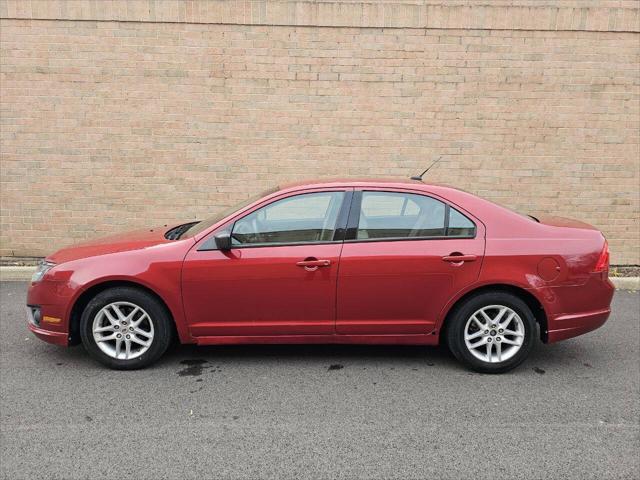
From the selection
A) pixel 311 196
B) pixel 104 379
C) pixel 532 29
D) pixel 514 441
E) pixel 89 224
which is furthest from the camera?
pixel 89 224

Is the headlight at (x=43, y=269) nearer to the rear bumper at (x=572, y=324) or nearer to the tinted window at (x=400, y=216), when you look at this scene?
the tinted window at (x=400, y=216)

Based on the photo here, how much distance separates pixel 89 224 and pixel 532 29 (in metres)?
Result: 6.79

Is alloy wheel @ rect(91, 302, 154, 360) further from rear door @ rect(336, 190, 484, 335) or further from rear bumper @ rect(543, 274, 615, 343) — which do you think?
rear bumper @ rect(543, 274, 615, 343)

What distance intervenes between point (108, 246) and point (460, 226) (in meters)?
2.78

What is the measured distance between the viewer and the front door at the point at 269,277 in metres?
3.79

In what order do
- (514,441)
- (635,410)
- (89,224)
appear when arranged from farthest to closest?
(89,224) < (635,410) < (514,441)

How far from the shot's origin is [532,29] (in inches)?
270

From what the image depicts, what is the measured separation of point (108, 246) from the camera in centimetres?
403

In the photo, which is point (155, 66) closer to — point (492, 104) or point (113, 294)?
point (113, 294)

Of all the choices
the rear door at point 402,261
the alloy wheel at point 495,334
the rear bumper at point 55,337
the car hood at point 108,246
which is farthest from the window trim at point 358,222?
the rear bumper at point 55,337

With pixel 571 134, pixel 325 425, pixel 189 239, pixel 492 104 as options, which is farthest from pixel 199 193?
pixel 571 134

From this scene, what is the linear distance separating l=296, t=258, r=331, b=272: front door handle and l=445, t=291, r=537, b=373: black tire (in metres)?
1.08

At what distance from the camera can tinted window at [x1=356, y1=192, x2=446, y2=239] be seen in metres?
3.90

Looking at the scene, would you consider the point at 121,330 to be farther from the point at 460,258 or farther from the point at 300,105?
the point at 300,105
